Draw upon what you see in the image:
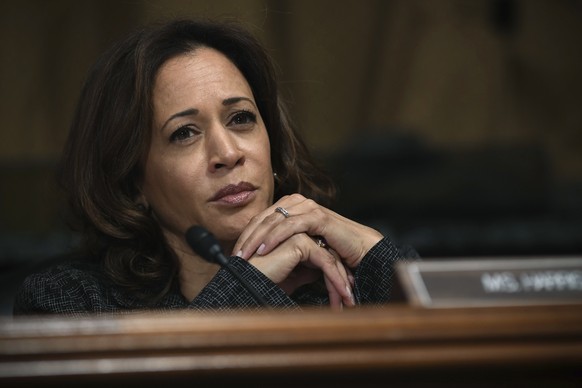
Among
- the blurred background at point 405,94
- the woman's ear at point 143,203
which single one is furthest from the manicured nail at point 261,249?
the blurred background at point 405,94

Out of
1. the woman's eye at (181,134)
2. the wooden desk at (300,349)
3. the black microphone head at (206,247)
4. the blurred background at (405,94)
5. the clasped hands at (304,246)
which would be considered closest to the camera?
the wooden desk at (300,349)

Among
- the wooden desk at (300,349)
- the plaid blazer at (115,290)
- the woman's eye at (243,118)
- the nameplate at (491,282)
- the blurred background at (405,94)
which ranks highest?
the nameplate at (491,282)

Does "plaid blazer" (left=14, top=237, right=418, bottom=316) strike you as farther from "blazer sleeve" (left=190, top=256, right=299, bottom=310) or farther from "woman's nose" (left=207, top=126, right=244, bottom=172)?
"woman's nose" (left=207, top=126, right=244, bottom=172)

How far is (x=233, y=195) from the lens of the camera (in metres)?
1.35

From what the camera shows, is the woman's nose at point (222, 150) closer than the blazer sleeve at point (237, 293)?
No

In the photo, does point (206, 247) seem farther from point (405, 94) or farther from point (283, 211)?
point (405, 94)

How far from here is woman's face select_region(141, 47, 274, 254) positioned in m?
1.34

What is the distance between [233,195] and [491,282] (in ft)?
2.11

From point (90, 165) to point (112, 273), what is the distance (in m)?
0.17

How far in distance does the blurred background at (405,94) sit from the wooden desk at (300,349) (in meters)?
1.79

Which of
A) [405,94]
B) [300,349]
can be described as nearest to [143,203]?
[300,349]

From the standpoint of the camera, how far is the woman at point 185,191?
130 cm

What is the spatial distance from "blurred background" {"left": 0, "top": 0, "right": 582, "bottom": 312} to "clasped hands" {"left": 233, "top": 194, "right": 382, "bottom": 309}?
117cm

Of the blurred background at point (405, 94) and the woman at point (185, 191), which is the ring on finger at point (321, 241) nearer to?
the woman at point (185, 191)
